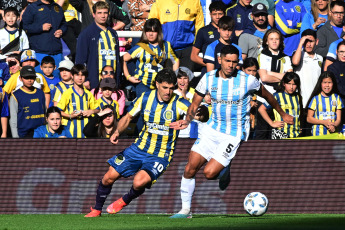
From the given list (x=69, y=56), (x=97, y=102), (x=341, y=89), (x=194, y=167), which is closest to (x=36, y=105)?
(x=97, y=102)

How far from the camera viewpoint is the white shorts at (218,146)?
10469 mm

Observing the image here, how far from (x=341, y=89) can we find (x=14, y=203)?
5.82 meters

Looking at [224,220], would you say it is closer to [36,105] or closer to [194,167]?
[194,167]

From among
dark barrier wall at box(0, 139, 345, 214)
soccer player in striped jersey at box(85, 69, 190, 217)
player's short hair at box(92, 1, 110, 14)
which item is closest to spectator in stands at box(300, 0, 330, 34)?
dark barrier wall at box(0, 139, 345, 214)

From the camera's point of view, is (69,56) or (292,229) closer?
(292,229)

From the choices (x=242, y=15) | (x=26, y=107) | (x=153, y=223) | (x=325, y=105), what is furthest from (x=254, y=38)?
(x=153, y=223)

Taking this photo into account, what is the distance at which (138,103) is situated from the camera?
34.7ft

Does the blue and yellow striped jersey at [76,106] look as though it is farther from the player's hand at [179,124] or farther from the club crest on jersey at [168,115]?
the player's hand at [179,124]

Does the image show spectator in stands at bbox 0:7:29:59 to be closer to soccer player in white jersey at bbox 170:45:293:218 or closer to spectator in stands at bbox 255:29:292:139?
spectator in stands at bbox 255:29:292:139

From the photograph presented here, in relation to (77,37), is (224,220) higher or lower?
lower

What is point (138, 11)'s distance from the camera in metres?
14.5

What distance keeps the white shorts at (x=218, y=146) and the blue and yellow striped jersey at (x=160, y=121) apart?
41 centimetres

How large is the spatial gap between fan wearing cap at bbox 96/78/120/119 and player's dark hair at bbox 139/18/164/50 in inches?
40.1

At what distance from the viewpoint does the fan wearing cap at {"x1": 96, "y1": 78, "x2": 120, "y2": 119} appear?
12430 millimetres
